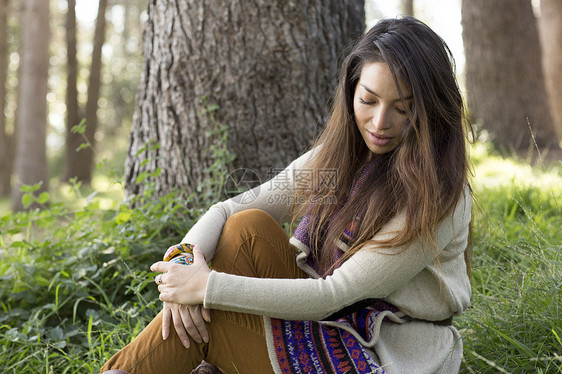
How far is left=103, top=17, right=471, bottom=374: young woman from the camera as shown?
1547 millimetres

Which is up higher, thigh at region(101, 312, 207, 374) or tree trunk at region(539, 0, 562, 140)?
tree trunk at region(539, 0, 562, 140)

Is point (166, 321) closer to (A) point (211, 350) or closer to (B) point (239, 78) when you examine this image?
(A) point (211, 350)

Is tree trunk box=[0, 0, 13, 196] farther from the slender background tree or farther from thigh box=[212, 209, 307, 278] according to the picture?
thigh box=[212, 209, 307, 278]

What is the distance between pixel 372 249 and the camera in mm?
1559

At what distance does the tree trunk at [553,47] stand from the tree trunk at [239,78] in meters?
6.22

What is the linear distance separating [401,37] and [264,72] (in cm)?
131

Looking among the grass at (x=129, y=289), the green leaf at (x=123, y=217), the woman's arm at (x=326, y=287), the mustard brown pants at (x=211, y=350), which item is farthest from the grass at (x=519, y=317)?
the green leaf at (x=123, y=217)

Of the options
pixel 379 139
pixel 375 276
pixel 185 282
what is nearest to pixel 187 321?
pixel 185 282

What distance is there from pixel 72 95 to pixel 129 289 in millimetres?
Result: 9335

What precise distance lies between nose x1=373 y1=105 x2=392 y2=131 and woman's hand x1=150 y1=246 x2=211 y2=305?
730 mm

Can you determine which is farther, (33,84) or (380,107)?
(33,84)

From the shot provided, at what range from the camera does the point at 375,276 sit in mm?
1528

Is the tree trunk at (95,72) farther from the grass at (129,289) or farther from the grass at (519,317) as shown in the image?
the grass at (519,317)

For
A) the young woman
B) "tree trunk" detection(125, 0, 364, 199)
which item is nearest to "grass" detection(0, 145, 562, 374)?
the young woman
